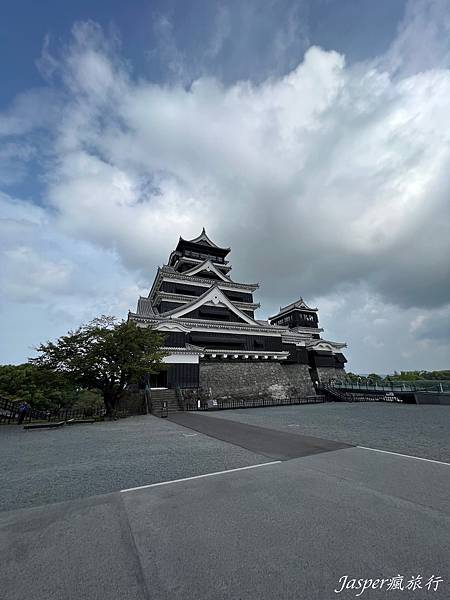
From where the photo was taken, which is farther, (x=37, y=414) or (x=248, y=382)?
(x=248, y=382)

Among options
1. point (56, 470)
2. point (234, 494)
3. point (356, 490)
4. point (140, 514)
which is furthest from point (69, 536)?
point (356, 490)

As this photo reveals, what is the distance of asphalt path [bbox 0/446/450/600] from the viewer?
7.17 ft

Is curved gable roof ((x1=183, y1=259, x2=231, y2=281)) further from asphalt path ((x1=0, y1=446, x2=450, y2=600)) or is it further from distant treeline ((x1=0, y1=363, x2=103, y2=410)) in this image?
asphalt path ((x1=0, y1=446, x2=450, y2=600))

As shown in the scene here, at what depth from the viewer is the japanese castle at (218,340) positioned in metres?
24.1

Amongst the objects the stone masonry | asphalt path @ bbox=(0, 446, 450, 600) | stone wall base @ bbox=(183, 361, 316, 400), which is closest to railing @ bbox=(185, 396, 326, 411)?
stone wall base @ bbox=(183, 361, 316, 400)

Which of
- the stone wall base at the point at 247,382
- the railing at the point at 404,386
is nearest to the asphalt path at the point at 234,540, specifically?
the stone wall base at the point at 247,382

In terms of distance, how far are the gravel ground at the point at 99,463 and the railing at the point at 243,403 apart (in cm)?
1219

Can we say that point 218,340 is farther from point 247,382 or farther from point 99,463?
point 99,463

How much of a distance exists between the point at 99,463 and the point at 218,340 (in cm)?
2084

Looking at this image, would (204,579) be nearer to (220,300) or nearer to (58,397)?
(220,300)

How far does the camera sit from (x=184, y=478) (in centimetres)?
487

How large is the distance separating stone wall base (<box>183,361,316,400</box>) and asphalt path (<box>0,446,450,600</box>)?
19546 mm

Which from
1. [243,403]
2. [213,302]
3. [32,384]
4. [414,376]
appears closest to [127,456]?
[243,403]

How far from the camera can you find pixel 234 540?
2.81 metres
